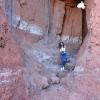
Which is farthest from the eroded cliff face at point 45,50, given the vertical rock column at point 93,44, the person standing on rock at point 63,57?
the person standing on rock at point 63,57

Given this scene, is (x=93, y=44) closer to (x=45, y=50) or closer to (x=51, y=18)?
(x=45, y=50)

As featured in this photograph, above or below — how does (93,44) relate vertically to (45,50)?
above

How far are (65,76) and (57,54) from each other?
1863 mm

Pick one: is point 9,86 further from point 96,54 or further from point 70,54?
point 70,54

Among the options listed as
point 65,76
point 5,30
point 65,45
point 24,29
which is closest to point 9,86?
point 5,30

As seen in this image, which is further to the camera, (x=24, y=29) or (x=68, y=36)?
(x=68, y=36)

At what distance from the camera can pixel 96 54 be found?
1349 cm

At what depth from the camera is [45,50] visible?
15.9 meters

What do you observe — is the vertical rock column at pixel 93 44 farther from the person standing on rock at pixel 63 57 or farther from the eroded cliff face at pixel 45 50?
the person standing on rock at pixel 63 57

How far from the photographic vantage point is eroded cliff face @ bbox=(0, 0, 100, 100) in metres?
12.3

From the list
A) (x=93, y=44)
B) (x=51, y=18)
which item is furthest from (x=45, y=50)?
(x=93, y=44)

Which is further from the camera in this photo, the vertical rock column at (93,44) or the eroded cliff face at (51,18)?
the eroded cliff face at (51,18)

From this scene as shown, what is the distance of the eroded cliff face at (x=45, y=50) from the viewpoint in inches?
486

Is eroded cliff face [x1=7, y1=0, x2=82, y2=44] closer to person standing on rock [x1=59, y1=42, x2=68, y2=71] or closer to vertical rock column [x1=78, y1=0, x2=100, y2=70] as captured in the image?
person standing on rock [x1=59, y1=42, x2=68, y2=71]
